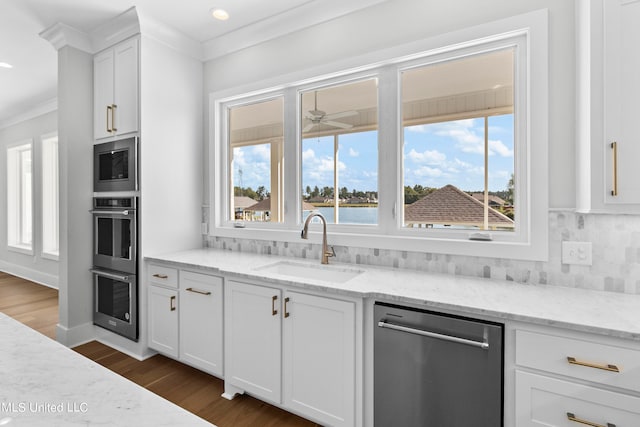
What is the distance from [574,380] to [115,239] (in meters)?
3.10

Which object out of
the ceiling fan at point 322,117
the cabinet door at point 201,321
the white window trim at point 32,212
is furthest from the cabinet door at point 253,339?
the white window trim at point 32,212

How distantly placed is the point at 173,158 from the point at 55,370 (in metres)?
2.42

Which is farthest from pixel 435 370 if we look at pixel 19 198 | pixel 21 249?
pixel 19 198

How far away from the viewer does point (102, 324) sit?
2.87 meters

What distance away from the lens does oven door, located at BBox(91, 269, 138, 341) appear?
263 centimetres

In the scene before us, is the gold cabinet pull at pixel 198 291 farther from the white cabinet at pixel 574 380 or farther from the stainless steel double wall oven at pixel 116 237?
the white cabinet at pixel 574 380

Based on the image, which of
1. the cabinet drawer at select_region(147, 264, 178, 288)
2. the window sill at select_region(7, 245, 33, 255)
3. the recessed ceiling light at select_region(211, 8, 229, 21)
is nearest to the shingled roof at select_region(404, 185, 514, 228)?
the cabinet drawer at select_region(147, 264, 178, 288)

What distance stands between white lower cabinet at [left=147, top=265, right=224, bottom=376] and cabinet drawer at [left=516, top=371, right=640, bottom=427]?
168cm

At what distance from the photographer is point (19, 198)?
555 cm

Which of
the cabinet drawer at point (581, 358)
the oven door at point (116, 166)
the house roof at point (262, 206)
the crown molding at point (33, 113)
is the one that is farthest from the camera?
the crown molding at point (33, 113)

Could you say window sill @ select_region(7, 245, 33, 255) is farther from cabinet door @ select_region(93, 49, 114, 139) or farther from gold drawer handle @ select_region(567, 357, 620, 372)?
gold drawer handle @ select_region(567, 357, 620, 372)

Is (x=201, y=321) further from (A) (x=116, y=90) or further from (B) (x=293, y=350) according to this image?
(A) (x=116, y=90)

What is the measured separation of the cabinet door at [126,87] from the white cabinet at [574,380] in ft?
9.63

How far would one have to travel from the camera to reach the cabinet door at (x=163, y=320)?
7.98 feet
